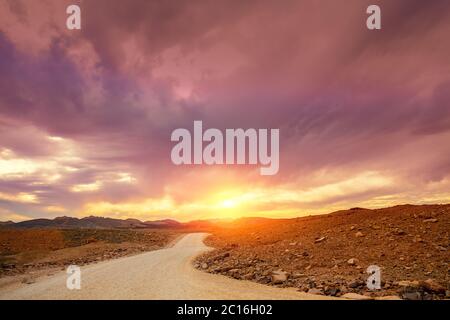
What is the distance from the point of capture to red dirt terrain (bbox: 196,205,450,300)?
44.9ft

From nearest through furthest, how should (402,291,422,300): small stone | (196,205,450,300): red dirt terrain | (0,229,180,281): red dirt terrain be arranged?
(402,291,422,300): small stone
(196,205,450,300): red dirt terrain
(0,229,180,281): red dirt terrain

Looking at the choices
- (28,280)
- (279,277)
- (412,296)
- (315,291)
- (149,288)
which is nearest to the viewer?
(412,296)

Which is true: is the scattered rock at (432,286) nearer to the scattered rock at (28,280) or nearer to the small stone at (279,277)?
the small stone at (279,277)

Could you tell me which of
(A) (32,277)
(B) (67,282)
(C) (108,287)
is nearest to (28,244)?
(A) (32,277)

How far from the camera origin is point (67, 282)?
16.8 m

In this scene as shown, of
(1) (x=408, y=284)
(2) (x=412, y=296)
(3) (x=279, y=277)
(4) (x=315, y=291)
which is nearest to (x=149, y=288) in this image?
(3) (x=279, y=277)

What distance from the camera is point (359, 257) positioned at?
58.7ft

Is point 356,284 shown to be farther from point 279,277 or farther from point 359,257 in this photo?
point 359,257

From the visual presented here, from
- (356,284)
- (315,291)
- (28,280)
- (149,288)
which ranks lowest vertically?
(28,280)

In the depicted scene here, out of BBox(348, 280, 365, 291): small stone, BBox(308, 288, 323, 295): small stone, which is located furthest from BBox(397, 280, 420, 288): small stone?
BBox(308, 288, 323, 295): small stone

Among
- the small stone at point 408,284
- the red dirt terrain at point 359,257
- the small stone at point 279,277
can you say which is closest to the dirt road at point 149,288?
the small stone at point 279,277

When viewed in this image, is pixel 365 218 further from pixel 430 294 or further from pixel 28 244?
pixel 28 244

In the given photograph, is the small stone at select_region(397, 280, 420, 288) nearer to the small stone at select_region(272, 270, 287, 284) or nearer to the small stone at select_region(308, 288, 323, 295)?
the small stone at select_region(308, 288, 323, 295)

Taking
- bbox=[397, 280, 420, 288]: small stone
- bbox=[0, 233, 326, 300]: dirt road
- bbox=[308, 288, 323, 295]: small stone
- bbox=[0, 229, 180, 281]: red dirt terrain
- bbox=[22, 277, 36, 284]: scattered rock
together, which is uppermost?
bbox=[397, 280, 420, 288]: small stone
